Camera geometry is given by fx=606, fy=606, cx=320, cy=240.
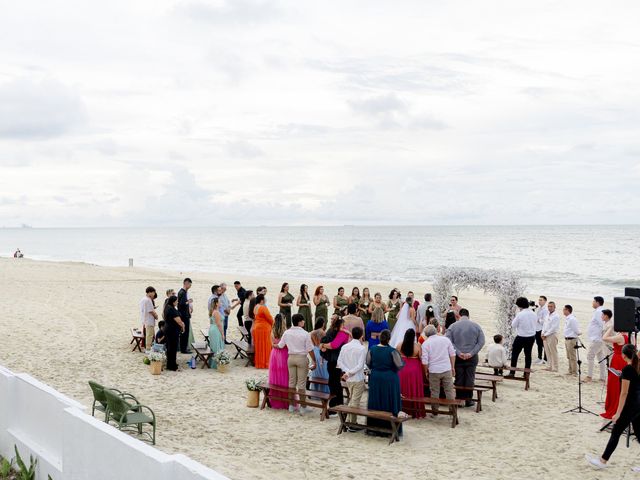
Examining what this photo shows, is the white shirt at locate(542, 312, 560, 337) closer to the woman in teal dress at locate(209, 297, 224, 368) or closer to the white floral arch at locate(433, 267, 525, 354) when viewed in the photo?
the white floral arch at locate(433, 267, 525, 354)

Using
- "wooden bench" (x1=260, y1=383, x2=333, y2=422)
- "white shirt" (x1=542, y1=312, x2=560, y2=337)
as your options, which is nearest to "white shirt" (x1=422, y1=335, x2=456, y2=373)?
"wooden bench" (x1=260, y1=383, x2=333, y2=422)

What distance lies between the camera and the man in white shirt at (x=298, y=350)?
9945 millimetres

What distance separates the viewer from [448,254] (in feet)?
285

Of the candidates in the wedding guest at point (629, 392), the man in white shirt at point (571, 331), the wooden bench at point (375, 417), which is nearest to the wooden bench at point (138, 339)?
the wooden bench at point (375, 417)

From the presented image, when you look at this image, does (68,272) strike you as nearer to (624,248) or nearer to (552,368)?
(552,368)

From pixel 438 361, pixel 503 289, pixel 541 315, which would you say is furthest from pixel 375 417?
pixel 541 315

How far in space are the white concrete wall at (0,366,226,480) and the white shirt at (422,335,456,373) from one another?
4.39m

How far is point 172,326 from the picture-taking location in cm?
1249

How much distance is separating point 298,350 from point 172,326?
3687 mm

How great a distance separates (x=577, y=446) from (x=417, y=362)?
2622 mm

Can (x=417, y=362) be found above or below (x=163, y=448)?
above

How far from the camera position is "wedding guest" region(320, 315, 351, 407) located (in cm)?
995

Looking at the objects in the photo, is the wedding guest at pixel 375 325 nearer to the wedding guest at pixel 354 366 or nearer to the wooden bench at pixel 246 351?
the wooden bench at pixel 246 351

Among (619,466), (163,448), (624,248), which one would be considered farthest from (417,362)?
(624,248)
